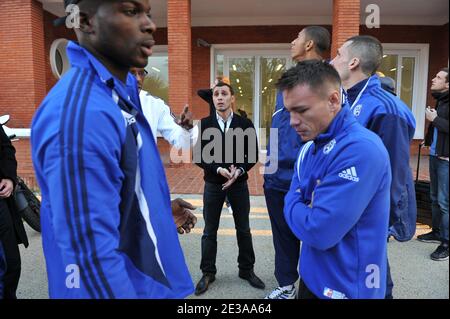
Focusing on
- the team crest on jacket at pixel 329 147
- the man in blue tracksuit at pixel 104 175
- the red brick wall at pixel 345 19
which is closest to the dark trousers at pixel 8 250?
the man in blue tracksuit at pixel 104 175

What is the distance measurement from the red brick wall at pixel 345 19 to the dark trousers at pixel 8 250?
8189 mm

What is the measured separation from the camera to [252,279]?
3.38 metres

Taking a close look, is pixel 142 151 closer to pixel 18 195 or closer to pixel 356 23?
pixel 18 195

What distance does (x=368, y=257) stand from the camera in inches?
59.7

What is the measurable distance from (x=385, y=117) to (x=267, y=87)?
9.66 metres

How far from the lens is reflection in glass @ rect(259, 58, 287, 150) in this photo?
37.7 feet

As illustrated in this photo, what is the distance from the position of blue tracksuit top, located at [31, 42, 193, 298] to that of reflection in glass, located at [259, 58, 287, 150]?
418 inches

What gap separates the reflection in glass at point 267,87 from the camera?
11.5 metres

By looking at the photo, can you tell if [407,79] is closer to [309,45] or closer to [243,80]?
[243,80]

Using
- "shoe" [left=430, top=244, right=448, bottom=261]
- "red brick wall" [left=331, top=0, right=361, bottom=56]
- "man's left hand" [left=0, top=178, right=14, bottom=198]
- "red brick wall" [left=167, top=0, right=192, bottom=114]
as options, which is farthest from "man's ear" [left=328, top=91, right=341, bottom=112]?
"red brick wall" [left=331, top=0, right=361, bottom=56]

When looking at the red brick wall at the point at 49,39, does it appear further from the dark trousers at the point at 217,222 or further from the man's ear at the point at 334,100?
the man's ear at the point at 334,100

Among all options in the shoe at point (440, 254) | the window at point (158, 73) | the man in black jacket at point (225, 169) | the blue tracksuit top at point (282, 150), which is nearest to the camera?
the blue tracksuit top at point (282, 150)

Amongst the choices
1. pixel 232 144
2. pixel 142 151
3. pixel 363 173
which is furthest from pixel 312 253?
pixel 232 144

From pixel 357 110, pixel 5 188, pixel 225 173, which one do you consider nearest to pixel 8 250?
pixel 5 188
